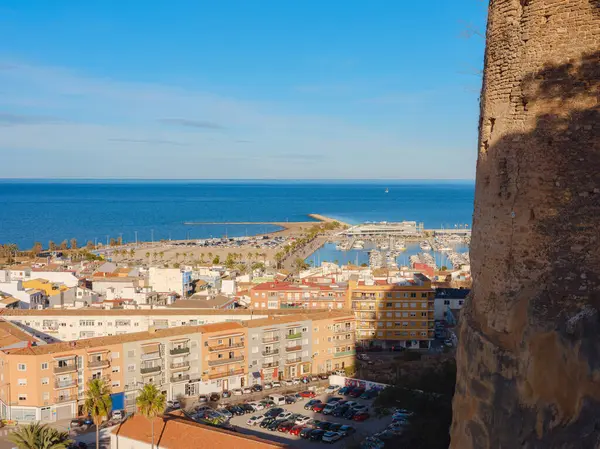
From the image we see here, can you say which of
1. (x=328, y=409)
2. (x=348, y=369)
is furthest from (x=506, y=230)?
(x=348, y=369)

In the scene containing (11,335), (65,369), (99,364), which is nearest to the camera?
(65,369)

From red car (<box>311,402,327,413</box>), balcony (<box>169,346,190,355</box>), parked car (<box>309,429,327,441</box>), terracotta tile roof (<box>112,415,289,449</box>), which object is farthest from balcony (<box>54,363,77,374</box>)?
parked car (<box>309,429,327,441</box>)

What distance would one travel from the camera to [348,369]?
41.1m

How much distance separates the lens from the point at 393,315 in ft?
148

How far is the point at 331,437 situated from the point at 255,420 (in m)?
4.19

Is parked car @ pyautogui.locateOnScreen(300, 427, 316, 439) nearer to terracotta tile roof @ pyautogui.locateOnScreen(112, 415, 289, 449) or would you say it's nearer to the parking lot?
the parking lot

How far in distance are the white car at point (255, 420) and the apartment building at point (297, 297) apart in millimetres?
17551

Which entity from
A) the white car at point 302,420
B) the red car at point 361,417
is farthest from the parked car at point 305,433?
the red car at point 361,417

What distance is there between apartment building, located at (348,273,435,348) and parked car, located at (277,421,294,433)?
16.2 metres

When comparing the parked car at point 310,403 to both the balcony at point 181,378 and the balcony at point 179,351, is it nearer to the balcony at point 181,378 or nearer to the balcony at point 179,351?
the balcony at point 181,378

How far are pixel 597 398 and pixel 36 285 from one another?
54.6 meters

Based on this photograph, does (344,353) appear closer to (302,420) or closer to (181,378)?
(181,378)

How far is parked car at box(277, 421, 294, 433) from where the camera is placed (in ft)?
95.7

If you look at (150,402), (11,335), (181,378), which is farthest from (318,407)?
(11,335)
